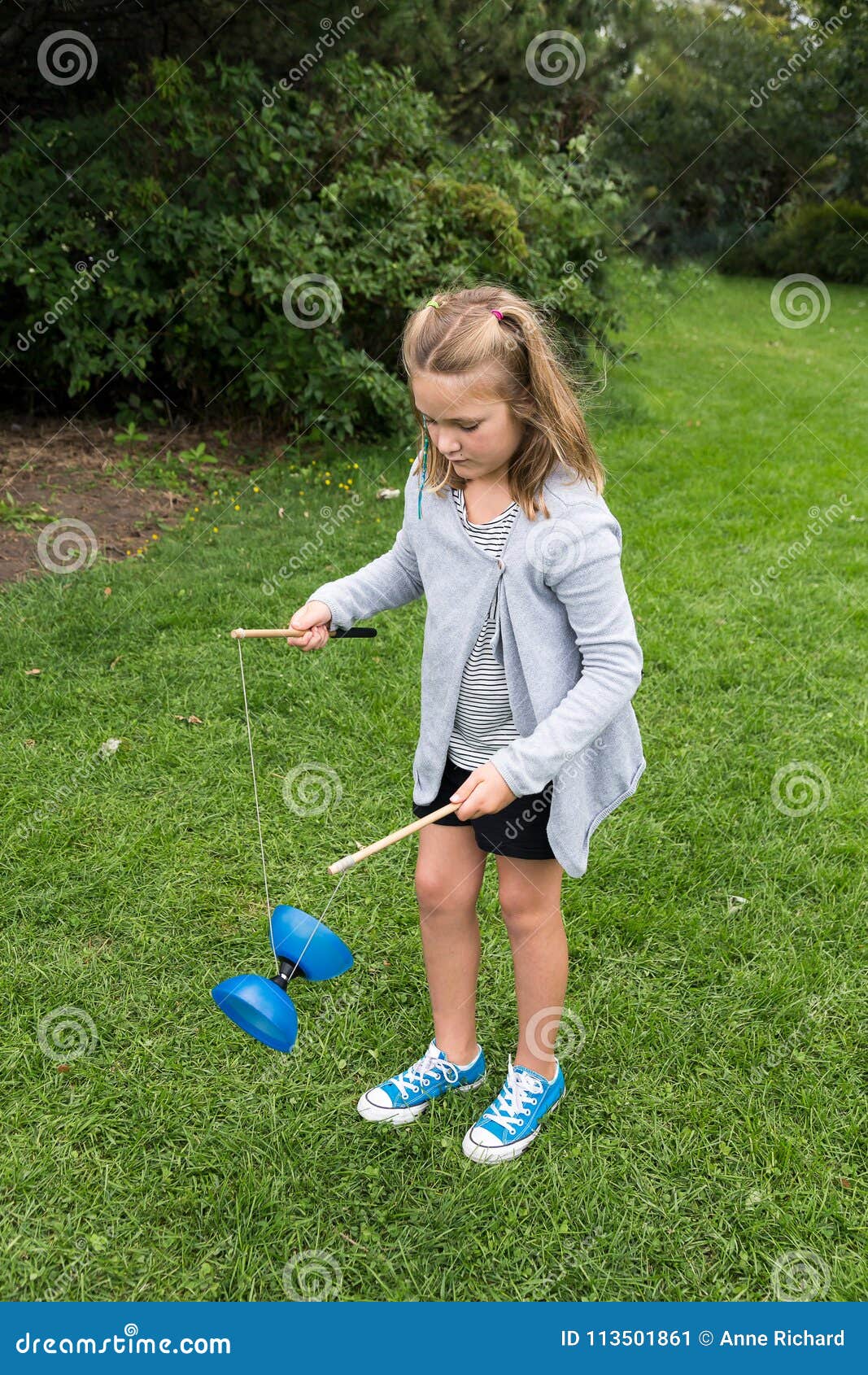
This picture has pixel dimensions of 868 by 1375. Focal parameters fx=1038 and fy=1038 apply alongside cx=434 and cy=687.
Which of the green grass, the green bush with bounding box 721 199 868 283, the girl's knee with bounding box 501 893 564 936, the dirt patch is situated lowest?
the dirt patch

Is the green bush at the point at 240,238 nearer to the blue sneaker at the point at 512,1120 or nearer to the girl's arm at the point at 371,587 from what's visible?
the girl's arm at the point at 371,587

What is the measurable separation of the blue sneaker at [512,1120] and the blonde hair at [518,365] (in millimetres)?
1075

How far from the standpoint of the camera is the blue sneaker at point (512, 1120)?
6.21 feet

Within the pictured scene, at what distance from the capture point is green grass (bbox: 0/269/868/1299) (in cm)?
176

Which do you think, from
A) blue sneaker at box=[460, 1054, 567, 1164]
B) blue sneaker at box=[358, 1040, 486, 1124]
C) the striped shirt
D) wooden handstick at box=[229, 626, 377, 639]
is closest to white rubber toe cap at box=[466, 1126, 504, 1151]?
Result: blue sneaker at box=[460, 1054, 567, 1164]

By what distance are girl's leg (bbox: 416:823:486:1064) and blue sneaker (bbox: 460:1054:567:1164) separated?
12 cm

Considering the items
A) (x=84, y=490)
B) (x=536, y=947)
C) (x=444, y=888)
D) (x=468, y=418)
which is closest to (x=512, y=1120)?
(x=536, y=947)

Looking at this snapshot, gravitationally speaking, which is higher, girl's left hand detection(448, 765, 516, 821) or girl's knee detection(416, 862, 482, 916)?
girl's left hand detection(448, 765, 516, 821)

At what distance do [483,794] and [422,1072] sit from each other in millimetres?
811

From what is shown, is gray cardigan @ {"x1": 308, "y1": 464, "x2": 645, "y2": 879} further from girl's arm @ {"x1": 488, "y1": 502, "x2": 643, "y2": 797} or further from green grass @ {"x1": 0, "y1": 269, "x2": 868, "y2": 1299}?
green grass @ {"x1": 0, "y1": 269, "x2": 868, "y2": 1299}

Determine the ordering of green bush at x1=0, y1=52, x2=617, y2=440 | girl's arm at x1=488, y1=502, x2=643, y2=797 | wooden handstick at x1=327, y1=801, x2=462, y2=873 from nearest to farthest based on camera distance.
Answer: wooden handstick at x1=327, y1=801, x2=462, y2=873 < girl's arm at x1=488, y1=502, x2=643, y2=797 < green bush at x1=0, y1=52, x2=617, y2=440

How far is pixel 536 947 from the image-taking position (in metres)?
1.80

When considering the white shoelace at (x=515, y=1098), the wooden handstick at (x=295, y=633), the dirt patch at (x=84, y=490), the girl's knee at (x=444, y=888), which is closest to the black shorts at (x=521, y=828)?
the girl's knee at (x=444, y=888)

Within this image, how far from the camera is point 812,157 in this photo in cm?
1576
